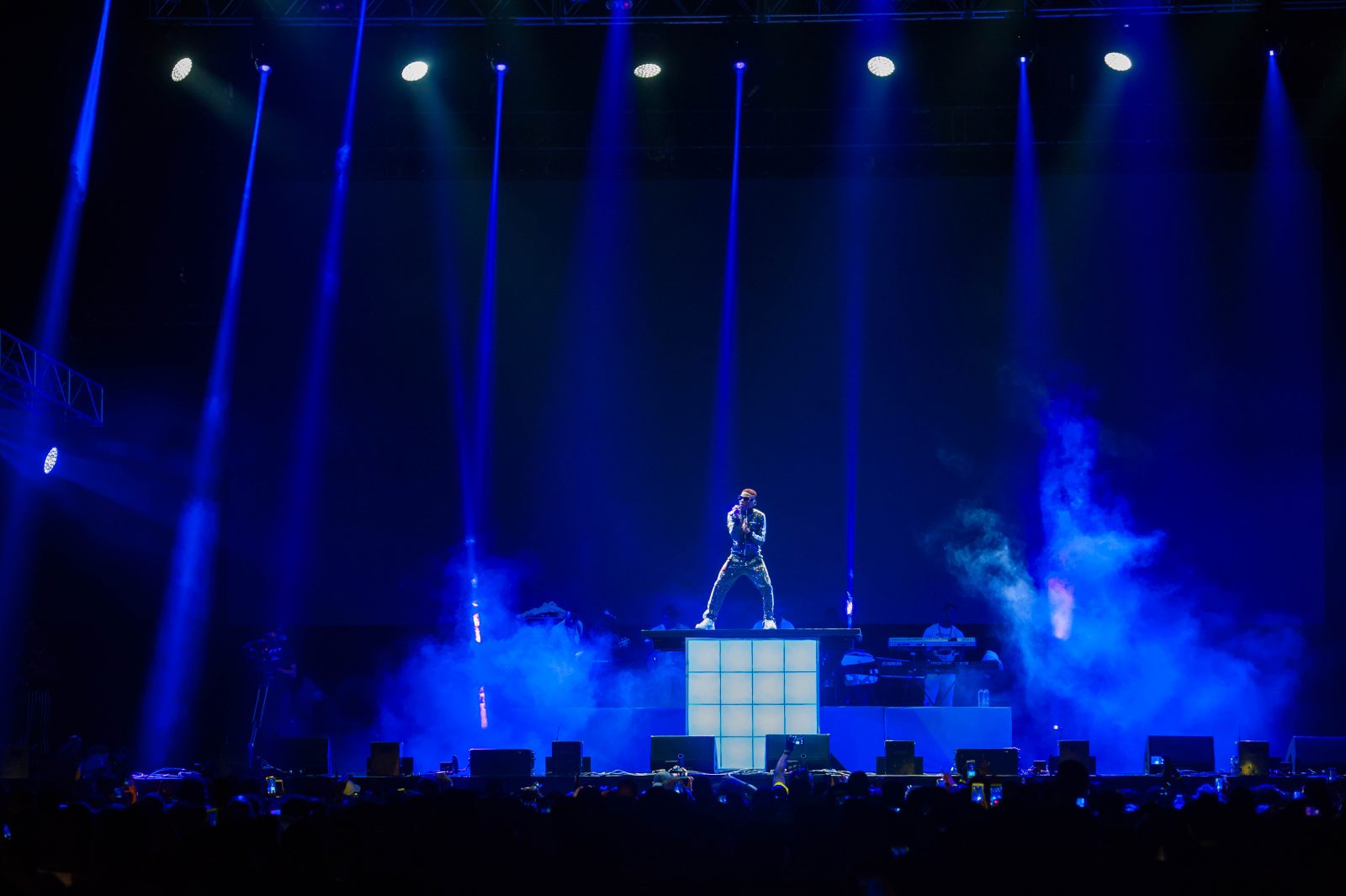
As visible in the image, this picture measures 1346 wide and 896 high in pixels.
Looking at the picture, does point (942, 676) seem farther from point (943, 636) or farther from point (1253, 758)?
point (1253, 758)

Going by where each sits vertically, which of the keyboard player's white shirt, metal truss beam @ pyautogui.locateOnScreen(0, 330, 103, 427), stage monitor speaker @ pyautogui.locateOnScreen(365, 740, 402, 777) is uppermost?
metal truss beam @ pyautogui.locateOnScreen(0, 330, 103, 427)

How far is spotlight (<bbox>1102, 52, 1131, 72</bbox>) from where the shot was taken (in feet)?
56.5

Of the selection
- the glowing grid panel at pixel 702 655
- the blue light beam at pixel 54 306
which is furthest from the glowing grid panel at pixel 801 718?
the blue light beam at pixel 54 306

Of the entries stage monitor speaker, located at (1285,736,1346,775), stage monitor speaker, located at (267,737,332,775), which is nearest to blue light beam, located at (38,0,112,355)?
stage monitor speaker, located at (267,737,332,775)

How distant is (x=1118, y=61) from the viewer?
681 inches

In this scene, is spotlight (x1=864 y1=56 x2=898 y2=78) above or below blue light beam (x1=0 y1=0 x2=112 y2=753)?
above

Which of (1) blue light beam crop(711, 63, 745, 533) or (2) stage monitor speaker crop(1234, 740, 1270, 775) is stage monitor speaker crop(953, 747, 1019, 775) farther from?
(1) blue light beam crop(711, 63, 745, 533)

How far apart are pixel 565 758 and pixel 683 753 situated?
121 cm

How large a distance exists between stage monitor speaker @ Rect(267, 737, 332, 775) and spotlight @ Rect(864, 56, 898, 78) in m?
10.3

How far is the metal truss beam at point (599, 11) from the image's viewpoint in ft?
53.7

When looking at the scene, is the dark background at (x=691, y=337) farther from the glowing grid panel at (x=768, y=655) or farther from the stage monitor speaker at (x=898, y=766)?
the stage monitor speaker at (x=898, y=766)

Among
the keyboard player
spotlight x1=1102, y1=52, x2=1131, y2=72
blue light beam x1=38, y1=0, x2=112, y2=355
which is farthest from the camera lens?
spotlight x1=1102, y1=52, x2=1131, y2=72

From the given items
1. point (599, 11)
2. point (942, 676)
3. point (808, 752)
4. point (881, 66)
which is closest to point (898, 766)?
point (808, 752)

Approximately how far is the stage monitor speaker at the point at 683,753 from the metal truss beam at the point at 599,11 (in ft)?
26.9
